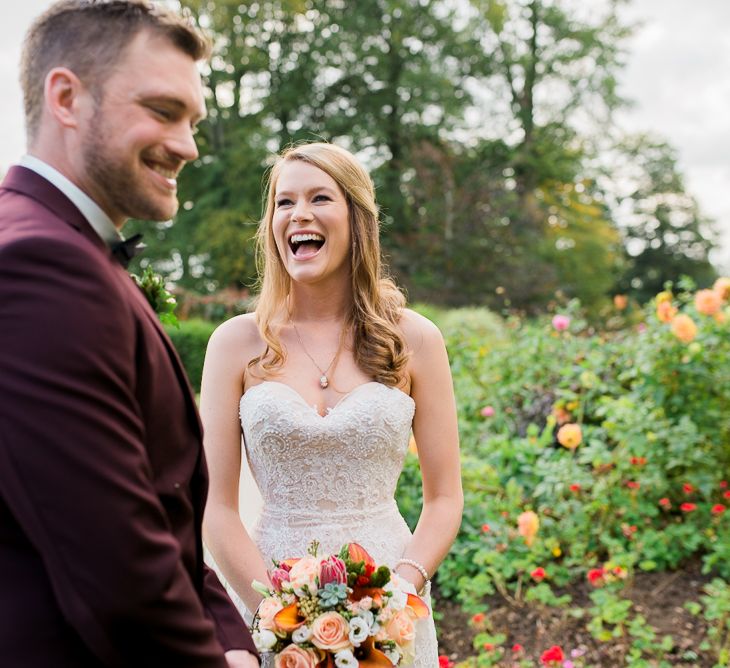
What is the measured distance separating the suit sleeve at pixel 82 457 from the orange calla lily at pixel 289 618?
62cm

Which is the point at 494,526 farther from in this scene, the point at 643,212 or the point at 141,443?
the point at 643,212

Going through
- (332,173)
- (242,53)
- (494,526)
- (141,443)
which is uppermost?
(242,53)

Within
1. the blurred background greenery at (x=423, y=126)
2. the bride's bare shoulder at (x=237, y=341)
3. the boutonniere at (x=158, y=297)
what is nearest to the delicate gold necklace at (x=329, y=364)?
the bride's bare shoulder at (x=237, y=341)

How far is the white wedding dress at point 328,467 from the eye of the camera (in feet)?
8.22

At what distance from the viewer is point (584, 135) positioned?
27.4 m

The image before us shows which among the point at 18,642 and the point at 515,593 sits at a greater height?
the point at 18,642

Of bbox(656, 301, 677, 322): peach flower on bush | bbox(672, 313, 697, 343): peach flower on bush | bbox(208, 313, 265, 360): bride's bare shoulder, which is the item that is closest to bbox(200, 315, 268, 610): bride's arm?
bbox(208, 313, 265, 360): bride's bare shoulder

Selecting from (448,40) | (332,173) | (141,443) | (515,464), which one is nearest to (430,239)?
(448,40)

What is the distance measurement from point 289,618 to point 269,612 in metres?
0.06

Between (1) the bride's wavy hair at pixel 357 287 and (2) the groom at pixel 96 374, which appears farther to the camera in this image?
(1) the bride's wavy hair at pixel 357 287

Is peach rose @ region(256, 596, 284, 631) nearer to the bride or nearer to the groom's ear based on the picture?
the bride

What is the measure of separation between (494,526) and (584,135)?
25424 mm

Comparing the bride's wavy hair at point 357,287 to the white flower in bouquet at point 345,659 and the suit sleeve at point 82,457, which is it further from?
the suit sleeve at point 82,457

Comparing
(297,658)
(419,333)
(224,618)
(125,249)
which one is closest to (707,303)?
(419,333)
